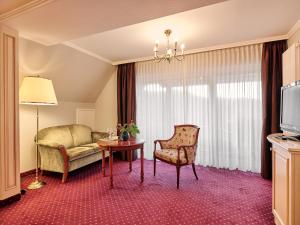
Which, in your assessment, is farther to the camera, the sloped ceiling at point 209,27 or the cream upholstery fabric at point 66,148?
the cream upholstery fabric at point 66,148

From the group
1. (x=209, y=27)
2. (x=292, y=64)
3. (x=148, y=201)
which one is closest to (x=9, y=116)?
(x=148, y=201)

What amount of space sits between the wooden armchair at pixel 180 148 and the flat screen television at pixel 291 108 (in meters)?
1.34

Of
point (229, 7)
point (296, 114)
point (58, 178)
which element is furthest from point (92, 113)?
point (296, 114)

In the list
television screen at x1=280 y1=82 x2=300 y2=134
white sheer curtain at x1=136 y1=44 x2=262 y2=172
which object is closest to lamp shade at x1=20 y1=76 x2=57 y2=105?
white sheer curtain at x1=136 y1=44 x2=262 y2=172

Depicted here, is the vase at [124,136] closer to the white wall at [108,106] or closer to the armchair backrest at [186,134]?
the armchair backrest at [186,134]

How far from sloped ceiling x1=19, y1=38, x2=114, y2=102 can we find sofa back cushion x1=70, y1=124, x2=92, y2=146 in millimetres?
749

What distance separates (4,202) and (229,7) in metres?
3.76

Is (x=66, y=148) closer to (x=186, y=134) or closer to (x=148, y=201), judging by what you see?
(x=148, y=201)

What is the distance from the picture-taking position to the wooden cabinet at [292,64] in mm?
2410

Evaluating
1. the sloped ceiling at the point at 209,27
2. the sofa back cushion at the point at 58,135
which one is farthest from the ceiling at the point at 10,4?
the sofa back cushion at the point at 58,135

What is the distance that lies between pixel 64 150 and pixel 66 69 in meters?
1.74

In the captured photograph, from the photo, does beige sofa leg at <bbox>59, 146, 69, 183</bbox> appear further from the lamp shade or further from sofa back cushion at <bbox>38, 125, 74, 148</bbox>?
the lamp shade

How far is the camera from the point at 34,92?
2811mm

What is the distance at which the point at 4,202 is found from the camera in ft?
7.59
